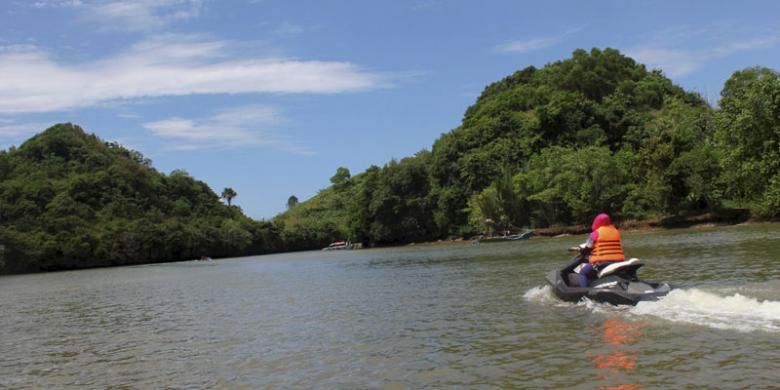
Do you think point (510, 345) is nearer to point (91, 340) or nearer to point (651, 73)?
point (91, 340)

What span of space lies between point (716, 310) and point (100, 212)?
11249 centimetres

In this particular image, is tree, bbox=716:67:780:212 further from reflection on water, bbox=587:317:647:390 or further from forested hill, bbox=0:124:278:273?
forested hill, bbox=0:124:278:273

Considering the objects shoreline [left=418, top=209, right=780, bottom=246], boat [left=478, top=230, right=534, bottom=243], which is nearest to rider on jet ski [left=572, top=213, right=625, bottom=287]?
shoreline [left=418, top=209, right=780, bottom=246]

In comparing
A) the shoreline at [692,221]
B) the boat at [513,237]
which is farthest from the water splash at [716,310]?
the boat at [513,237]

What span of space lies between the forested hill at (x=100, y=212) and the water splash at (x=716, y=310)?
273ft

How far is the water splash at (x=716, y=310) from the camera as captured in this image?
1087 centimetres

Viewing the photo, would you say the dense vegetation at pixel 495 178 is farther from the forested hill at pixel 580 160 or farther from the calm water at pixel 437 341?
the calm water at pixel 437 341

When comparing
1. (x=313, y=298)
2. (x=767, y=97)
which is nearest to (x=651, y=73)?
(x=767, y=97)

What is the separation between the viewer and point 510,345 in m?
11.3

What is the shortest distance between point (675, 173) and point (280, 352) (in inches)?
2253

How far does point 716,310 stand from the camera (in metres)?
12.0

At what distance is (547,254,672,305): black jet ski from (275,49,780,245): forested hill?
3855cm

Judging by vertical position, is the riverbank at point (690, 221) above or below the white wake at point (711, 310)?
above

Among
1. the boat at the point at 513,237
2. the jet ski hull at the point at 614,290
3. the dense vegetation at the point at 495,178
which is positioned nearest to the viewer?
the jet ski hull at the point at 614,290
